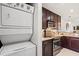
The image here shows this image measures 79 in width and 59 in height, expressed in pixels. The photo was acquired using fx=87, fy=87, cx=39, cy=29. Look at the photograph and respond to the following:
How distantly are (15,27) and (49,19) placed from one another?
86 centimetres

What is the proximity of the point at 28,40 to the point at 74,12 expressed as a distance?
2.88ft

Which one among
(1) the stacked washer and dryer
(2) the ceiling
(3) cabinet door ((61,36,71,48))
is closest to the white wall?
(1) the stacked washer and dryer

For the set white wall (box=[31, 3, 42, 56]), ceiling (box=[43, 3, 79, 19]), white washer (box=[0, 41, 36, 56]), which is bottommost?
white washer (box=[0, 41, 36, 56])

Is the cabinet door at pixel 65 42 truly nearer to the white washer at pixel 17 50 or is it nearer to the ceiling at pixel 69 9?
the ceiling at pixel 69 9

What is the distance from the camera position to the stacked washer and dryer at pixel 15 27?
41.4 inches

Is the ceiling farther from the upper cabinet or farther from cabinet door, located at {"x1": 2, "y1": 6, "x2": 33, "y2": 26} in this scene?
cabinet door, located at {"x1": 2, "y1": 6, "x2": 33, "y2": 26}

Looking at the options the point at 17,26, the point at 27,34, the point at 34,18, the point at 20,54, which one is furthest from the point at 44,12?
the point at 20,54

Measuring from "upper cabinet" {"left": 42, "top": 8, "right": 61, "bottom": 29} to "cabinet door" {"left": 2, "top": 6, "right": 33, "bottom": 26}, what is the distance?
0.31 m

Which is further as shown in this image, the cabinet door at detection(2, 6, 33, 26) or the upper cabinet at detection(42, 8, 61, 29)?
the upper cabinet at detection(42, 8, 61, 29)

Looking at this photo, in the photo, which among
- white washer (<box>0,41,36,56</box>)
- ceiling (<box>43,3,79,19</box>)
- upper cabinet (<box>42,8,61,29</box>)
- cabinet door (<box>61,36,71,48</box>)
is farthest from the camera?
cabinet door (<box>61,36,71,48</box>)

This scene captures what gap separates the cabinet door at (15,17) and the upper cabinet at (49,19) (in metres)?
0.31

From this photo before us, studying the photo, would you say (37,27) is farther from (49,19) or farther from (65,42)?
(65,42)

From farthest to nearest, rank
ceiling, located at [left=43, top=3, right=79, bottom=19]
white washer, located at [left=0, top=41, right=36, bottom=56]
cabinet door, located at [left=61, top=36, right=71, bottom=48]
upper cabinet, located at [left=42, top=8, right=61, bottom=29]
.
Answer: cabinet door, located at [left=61, top=36, right=71, bottom=48] → upper cabinet, located at [left=42, top=8, right=61, bottom=29] → ceiling, located at [left=43, top=3, right=79, bottom=19] → white washer, located at [left=0, top=41, right=36, bottom=56]

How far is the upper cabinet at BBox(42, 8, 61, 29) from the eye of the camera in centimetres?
147
